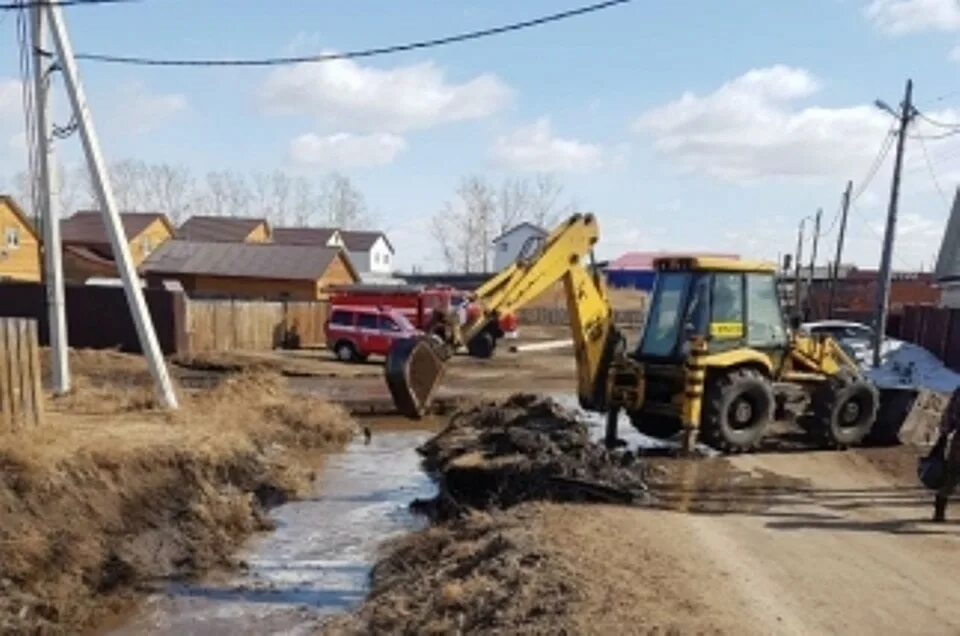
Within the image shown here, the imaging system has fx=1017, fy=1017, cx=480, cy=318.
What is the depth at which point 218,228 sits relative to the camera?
3046 inches

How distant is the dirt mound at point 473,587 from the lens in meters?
7.56

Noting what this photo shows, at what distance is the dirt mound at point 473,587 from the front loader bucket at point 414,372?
8.02 feet

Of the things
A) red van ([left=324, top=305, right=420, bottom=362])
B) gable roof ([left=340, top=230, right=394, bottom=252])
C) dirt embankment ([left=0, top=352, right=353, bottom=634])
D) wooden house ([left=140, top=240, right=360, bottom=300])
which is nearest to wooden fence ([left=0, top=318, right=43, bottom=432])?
dirt embankment ([left=0, top=352, right=353, bottom=634])

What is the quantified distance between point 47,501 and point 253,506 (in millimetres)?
2948

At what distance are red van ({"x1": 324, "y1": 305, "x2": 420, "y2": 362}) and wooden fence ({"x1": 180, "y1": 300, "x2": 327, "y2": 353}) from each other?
3901 mm

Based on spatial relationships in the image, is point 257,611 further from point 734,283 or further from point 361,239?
point 361,239

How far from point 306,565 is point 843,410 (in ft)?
27.3

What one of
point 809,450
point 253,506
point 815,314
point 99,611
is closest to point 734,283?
point 809,450

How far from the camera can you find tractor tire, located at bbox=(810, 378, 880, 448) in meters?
15.0

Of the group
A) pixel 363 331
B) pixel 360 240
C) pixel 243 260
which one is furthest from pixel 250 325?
pixel 360 240

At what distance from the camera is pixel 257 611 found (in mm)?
10273

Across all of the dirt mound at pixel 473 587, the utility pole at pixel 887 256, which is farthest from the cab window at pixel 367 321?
the dirt mound at pixel 473 587

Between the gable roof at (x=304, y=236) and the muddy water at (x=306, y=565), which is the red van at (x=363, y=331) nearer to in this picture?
the muddy water at (x=306, y=565)

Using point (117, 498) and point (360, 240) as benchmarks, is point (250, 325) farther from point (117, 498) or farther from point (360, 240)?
point (360, 240)
